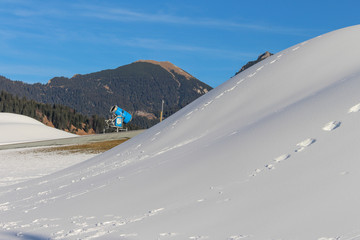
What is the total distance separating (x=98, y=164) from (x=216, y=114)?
594cm

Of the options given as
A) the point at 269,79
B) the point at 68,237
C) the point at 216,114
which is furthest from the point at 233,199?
the point at 269,79

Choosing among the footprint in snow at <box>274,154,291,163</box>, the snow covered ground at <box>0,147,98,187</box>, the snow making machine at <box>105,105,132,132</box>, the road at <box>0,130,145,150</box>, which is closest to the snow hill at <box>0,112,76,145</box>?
the snow making machine at <box>105,105,132,132</box>

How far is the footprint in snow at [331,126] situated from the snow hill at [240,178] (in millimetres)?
34

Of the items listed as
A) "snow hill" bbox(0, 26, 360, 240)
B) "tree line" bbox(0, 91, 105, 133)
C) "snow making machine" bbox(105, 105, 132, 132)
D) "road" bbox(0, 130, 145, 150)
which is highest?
"tree line" bbox(0, 91, 105, 133)

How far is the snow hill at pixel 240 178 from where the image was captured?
25.5ft

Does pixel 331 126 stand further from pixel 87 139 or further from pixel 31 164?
pixel 87 139

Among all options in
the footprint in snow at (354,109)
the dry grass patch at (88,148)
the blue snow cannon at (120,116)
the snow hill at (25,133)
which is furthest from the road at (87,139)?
the footprint in snow at (354,109)

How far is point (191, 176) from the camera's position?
11.4 meters

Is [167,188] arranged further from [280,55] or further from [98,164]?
[280,55]

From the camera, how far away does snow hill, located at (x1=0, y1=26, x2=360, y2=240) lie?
305 inches

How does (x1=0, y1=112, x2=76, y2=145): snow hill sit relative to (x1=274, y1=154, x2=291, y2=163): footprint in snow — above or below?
above

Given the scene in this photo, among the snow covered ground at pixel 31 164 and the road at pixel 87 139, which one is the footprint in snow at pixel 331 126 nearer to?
the snow covered ground at pixel 31 164

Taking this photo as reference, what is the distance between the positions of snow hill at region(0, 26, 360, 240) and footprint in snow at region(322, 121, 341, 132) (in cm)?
3

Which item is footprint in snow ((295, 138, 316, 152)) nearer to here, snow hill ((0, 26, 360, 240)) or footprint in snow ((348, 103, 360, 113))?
snow hill ((0, 26, 360, 240))
